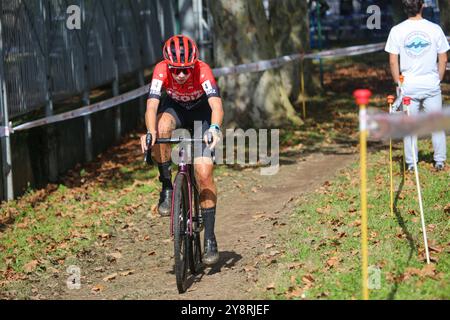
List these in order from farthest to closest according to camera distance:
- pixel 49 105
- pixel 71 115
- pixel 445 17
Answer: pixel 445 17 < pixel 71 115 < pixel 49 105

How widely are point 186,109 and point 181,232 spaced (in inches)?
52.8

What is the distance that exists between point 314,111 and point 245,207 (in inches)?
334

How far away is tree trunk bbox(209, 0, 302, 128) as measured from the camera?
1697 centimetres

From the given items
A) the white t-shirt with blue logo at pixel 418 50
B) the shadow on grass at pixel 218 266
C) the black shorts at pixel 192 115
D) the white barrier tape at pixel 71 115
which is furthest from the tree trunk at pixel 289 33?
the black shorts at pixel 192 115

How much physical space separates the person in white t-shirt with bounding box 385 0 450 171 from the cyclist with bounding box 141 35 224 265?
3236mm

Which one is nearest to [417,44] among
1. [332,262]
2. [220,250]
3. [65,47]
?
[220,250]

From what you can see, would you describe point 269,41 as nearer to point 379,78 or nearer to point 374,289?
point 379,78

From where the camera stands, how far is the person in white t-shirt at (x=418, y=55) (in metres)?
10.8

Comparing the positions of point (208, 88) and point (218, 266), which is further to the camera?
point (218, 266)

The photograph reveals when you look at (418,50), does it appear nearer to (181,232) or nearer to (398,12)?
(181,232)

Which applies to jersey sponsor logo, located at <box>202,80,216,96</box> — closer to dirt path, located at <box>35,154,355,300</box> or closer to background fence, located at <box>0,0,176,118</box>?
dirt path, located at <box>35,154,355,300</box>

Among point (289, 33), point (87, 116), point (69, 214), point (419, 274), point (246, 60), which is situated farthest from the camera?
point (289, 33)

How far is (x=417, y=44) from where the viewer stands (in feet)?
35.8
